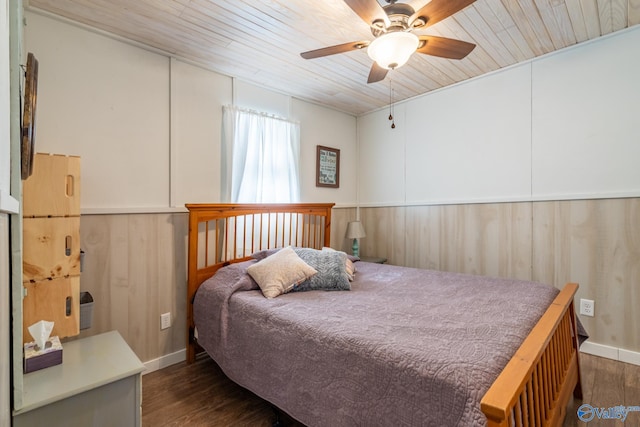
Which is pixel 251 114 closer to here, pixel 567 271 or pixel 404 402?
pixel 404 402

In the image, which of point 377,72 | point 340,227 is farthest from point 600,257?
point 340,227

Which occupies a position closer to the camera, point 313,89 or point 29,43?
point 29,43

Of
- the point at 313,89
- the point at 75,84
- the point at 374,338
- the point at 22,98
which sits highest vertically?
the point at 313,89

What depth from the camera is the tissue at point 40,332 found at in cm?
144

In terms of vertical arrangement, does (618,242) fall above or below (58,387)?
above

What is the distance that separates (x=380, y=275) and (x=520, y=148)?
176 cm

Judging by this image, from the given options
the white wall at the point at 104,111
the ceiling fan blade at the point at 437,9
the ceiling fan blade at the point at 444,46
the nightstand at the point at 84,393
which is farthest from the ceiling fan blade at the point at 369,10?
the nightstand at the point at 84,393

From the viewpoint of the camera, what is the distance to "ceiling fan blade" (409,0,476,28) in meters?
1.45

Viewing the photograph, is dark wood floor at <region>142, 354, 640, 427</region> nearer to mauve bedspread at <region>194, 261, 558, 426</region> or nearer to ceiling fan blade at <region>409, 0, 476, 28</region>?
mauve bedspread at <region>194, 261, 558, 426</region>

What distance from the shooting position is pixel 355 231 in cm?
374

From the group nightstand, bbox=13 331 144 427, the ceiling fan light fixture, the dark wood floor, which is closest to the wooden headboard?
the dark wood floor

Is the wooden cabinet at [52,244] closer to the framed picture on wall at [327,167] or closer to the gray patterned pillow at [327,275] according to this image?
the gray patterned pillow at [327,275]

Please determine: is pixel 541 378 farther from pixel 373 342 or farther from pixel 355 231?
pixel 355 231

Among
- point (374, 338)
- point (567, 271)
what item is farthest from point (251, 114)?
point (567, 271)
